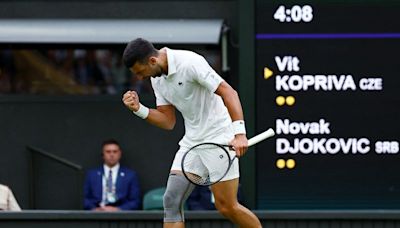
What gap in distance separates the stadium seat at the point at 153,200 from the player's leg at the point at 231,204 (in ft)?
7.37

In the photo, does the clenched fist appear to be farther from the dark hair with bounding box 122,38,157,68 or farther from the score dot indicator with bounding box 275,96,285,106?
the score dot indicator with bounding box 275,96,285,106

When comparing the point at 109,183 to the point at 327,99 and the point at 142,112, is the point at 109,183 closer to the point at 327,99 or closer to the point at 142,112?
the point at 327,99

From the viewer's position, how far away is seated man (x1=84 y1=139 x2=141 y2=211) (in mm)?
10977

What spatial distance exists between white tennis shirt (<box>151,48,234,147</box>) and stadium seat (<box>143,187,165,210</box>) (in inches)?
85.2

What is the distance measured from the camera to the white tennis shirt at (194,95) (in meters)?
8.37

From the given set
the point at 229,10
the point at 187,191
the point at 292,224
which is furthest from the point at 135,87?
the point at 187,191

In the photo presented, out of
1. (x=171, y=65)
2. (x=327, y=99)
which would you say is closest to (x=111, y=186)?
(x=327, y=99)

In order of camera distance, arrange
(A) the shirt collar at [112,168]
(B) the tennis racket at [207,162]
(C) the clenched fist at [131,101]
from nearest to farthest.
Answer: (C) the clenched fist at [131,101] → (B) the tennis racket at [207,162] → (A) the shirt collar at [112,168]

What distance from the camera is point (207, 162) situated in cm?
859

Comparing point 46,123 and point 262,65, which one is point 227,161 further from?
point 46,123

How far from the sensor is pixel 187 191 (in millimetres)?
8625

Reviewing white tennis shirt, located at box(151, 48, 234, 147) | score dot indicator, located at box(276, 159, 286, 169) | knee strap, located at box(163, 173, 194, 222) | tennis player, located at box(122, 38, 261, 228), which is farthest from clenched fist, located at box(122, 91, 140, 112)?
score dot indicator, located at box(276, 159, 286, 169)

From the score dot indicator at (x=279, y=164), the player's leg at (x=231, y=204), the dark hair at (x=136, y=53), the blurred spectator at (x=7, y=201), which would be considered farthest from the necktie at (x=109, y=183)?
the dark hair at (x=136, y=53)

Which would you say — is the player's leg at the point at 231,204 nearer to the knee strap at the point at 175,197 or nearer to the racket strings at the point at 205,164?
the racket strings at the point at 205,164
